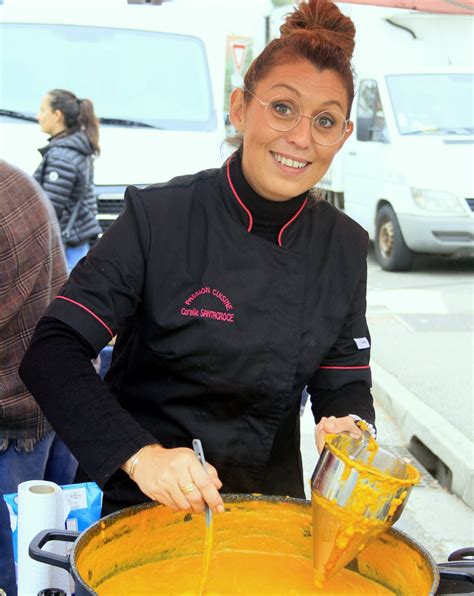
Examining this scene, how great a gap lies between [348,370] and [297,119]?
0.57 metres

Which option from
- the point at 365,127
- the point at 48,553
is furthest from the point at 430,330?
the point at 48,553

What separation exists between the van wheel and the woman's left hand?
29.1ft

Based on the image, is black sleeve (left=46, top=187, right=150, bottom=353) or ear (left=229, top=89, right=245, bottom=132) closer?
black sleeve (left=46, top=187, right=150, bottom=353)

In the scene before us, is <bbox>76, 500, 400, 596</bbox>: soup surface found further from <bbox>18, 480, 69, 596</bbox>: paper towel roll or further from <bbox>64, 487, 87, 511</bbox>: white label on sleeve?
<bbox>64, 487, 87, 511</bbox>: white label on sleeve

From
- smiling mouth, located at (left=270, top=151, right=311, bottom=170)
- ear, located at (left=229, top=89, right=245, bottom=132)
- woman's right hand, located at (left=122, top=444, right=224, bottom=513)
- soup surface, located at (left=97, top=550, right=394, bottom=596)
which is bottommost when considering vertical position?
soup surface, located at (left=97, top=550, right=394, bottom=596)

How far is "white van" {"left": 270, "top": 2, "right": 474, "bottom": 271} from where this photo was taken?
10.2 meters

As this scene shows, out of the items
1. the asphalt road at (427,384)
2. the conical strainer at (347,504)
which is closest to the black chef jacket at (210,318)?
the conical strainer at (347,504)

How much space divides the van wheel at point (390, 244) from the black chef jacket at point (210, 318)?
8817mm

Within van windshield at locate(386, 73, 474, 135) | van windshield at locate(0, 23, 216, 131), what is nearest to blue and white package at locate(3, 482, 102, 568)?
van windshield at locate(0, 23, 216, 131)

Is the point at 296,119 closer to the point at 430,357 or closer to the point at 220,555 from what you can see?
the point at 220,555

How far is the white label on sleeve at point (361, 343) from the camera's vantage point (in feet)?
6.67

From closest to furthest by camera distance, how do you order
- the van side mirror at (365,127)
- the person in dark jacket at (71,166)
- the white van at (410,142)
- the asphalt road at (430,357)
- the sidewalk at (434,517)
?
the sidewalk at (434,517), the asphalt road at (430,357), the person in dark jacket at (71,166), the white van at (410,142), the van side mirror at (365,127)

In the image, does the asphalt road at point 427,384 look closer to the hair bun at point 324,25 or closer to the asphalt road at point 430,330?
the asphalt road at point 430,330

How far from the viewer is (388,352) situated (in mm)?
7352
